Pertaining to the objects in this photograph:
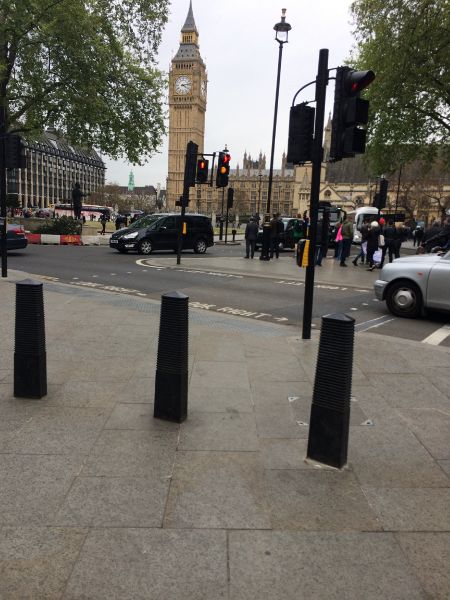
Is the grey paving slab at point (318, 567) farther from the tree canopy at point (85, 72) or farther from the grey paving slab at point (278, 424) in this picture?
the tree canopy at point (85, 72)

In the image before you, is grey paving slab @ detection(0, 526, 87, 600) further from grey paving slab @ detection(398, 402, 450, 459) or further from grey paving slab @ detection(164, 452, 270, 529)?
grey paving slab @ detection(398, 402, 450, 459)

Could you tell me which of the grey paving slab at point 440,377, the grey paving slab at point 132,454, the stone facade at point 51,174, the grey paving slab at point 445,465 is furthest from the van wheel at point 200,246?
the stone facade at point 51,174

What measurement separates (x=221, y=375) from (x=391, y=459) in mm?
2119

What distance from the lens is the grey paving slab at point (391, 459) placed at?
Result: 3.05 meters

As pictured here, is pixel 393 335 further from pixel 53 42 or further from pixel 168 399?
pixel 53 42

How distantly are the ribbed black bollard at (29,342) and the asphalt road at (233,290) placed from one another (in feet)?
Result: 15.6

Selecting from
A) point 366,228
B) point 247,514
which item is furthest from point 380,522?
point 366,228

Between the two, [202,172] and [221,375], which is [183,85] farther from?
[221,375]

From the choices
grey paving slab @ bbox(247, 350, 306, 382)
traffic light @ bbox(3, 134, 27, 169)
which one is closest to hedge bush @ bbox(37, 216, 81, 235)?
traffic light @ bbox(3, 134, 27, 169)

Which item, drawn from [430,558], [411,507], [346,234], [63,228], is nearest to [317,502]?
[411,507]

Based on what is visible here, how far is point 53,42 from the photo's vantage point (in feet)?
70.0

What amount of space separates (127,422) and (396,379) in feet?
9.44

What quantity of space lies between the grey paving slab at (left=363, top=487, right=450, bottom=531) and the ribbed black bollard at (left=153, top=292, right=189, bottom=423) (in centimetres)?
157

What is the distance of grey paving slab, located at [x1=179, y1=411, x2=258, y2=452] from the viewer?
11.3 ft
